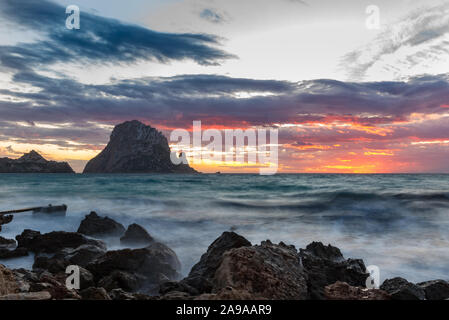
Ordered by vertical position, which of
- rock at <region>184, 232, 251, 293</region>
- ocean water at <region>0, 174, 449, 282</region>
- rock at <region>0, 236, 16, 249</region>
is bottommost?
ocean water at <region>0, 174, 449, 282</region>

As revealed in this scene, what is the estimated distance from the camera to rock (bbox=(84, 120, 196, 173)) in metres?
164

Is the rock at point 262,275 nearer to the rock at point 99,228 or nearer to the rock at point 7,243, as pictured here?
the rock at point 99,228

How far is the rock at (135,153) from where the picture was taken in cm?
16412

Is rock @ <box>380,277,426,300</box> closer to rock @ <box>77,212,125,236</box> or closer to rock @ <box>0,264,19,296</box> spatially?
rock @ <box>0,264,19,296</box>

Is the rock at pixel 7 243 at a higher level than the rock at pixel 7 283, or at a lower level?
lower

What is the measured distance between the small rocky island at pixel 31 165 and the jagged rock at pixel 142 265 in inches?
6312

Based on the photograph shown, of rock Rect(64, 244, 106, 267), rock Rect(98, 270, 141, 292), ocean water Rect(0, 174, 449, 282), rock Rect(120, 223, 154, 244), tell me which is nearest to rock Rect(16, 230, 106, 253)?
ocean water Rect(0, 174, 449, 282)

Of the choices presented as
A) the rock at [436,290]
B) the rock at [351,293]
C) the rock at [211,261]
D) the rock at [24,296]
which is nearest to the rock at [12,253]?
the rock at [211,261]

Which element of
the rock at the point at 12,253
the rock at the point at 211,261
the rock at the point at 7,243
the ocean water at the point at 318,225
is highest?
the rock at the point at 211,261

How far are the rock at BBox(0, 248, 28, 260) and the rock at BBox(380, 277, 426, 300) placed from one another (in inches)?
458

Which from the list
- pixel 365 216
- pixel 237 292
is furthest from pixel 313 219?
pixel 237 292
